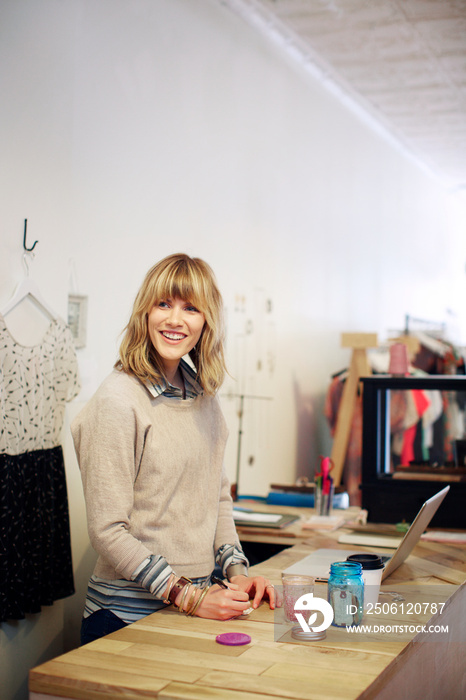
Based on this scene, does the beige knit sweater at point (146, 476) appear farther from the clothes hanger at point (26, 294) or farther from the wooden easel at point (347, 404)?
the wooden easel at point (347, 404)

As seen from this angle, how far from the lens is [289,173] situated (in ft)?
14.9

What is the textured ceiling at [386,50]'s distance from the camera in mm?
3812

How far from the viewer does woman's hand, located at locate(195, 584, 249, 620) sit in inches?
66.1

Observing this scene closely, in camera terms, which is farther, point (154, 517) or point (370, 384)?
point (370, 384)

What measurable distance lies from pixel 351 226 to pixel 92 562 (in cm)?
367

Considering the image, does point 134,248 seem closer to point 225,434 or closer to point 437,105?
point 225,434

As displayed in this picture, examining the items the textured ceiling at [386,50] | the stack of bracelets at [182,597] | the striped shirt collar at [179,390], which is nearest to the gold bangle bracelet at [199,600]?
the stack of bracelets at [182,597]

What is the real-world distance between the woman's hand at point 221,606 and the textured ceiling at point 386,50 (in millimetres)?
3152

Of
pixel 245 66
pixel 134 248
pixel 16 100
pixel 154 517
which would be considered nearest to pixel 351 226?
pixel 245 66

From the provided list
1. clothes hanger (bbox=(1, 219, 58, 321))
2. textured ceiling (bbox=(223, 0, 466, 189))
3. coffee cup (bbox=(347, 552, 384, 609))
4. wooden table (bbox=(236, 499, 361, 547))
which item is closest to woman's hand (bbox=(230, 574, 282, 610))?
coffee cup (bbox=(347, 552, 384, 609))

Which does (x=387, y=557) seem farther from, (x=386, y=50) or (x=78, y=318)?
(x=386, y=50)

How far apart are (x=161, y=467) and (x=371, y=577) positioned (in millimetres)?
578

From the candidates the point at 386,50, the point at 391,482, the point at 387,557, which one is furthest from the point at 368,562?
the point at 386,50

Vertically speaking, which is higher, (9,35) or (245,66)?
(245,66)
